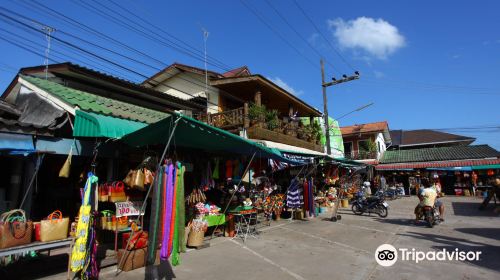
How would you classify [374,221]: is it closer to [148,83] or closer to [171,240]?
[171,240]

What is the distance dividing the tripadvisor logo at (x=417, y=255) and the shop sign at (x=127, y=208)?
5.58 m

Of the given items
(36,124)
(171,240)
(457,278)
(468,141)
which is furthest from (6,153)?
(468,141)

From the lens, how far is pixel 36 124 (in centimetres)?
613

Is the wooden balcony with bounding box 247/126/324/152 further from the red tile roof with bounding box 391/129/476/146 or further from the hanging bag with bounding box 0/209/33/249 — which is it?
the red tile roof with bounding box 391/129/476/146

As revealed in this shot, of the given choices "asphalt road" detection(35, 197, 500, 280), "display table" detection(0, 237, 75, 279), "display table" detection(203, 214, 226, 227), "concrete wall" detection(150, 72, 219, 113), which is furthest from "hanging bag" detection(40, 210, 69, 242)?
→ "concrete wall" detection(150, 72, 219, 113)

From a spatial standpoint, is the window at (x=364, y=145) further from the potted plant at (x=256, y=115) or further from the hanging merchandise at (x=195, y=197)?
the hanging merchandise at (x=195, y=197)

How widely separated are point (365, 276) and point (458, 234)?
5.77m

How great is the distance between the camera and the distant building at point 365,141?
1293 inches

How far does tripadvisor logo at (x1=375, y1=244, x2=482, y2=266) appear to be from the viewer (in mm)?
6785

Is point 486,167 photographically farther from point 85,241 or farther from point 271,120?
→ point 85,241

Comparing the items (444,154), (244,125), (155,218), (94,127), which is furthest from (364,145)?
(155,218)

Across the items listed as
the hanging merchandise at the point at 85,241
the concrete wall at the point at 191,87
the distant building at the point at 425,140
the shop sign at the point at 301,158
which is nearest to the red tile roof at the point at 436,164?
the distant building at the point at 425,140

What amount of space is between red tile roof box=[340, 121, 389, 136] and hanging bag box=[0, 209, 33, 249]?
33.9 m

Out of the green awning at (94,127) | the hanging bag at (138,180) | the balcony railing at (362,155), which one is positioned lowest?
the hanging bag at (138,180)
